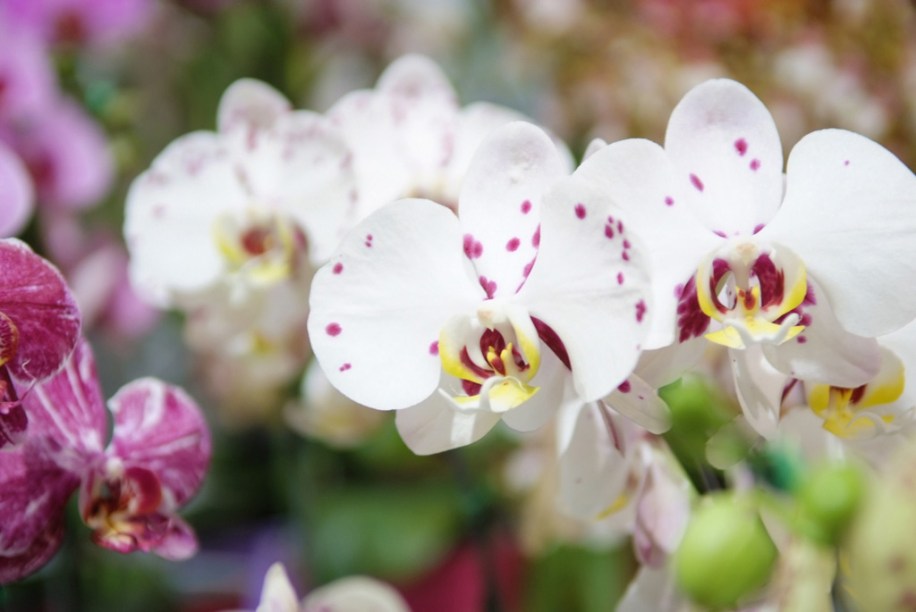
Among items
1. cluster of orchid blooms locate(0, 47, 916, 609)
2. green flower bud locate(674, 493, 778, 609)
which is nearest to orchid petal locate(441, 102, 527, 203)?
cluster of orchid blooms locate(0, 47, 916, 609)

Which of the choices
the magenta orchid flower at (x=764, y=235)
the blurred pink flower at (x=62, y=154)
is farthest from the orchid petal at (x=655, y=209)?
the blurred pink flower at (x=62, y=154)

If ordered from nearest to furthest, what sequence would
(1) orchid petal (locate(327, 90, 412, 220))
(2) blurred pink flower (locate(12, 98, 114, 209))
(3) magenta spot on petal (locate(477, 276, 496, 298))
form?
(3) magenta spot on petal (locate(477, 276, 496, 298))
(1) orchid petal (locate(327, 90, 412, 220))
(2) blurred pink flower (locate(12, 98, 114, 209))

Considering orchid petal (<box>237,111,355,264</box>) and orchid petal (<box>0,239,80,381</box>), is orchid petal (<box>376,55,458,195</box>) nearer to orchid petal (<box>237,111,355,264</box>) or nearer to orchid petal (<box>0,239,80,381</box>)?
orchid petal (<box>237,111,355,264</box>)

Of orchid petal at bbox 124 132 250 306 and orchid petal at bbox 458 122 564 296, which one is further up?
orchid petal at bbox 458 122 564 296

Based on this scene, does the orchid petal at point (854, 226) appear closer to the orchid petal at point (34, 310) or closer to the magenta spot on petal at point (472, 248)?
the magenta spot on petal at point (472, 248)

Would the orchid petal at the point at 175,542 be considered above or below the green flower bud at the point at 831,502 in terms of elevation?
below

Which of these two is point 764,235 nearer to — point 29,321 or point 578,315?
point 578,315

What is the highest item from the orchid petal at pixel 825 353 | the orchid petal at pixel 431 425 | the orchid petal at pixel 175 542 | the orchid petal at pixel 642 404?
the orchid petal at pixel 825 353
